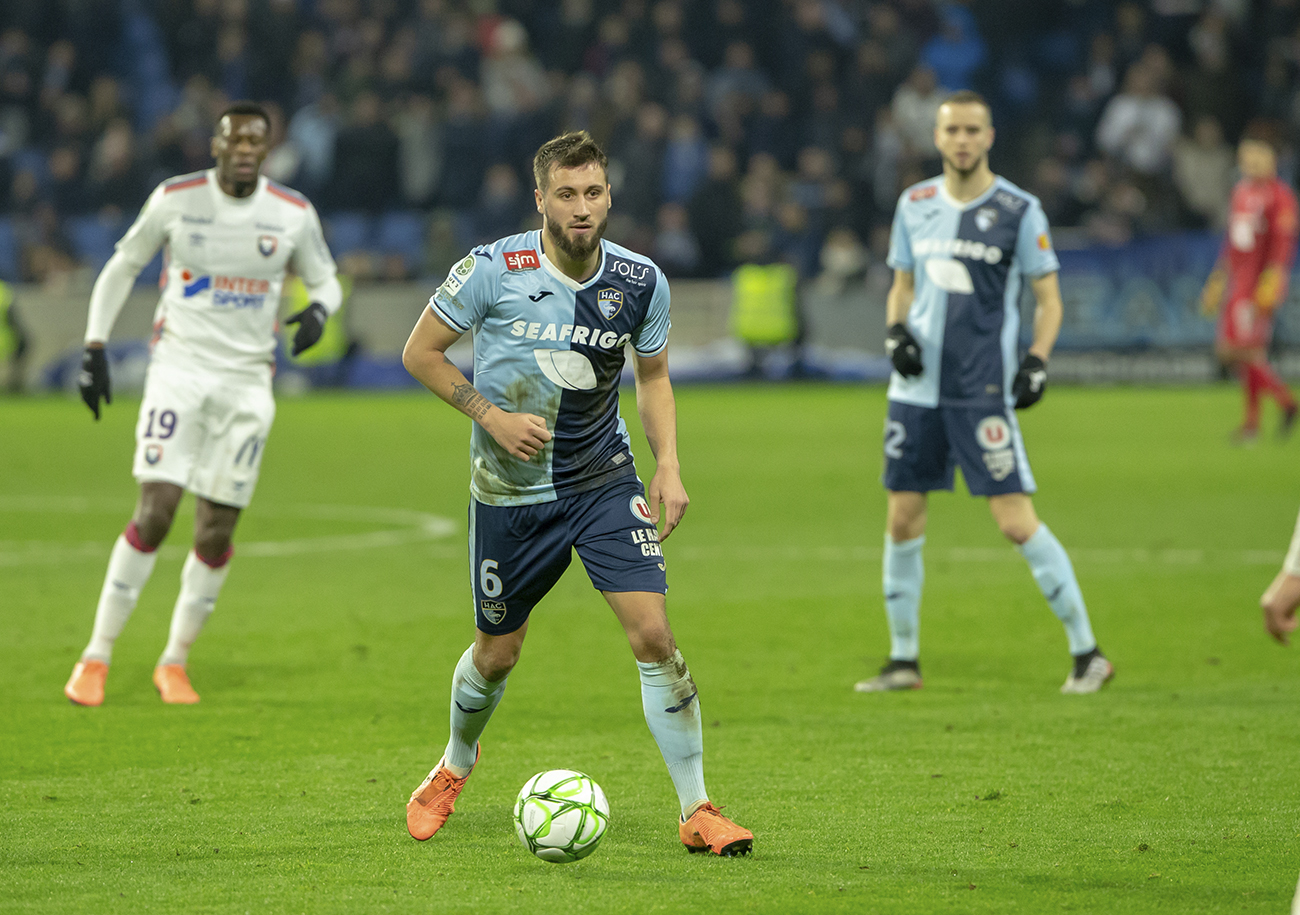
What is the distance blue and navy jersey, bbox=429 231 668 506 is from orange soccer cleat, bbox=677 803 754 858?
1.02m

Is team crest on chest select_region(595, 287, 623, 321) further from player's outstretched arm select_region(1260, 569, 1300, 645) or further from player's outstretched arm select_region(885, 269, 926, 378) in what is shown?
player's outstretched arm select_region(885, 269, 926, 378)

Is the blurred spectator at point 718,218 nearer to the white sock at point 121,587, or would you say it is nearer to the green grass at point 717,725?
the green grass at point 717,725

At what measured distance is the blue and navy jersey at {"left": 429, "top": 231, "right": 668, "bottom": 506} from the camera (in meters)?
5.09

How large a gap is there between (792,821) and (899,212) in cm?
341

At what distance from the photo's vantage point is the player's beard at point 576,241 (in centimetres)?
496

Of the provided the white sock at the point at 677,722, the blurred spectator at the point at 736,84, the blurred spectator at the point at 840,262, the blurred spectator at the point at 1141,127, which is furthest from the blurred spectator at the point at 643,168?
the white sock at the point at 677,722

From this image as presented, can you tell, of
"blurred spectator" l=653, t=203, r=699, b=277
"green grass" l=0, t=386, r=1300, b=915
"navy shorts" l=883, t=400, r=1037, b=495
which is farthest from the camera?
"blurred spectator" l=653, t=203, r=699, b=277

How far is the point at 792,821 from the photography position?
533 cm

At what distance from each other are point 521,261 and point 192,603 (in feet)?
10.1

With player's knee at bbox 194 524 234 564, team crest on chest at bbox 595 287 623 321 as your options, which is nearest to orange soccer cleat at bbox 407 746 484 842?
team crest on chest at bbox 595 287 623 321

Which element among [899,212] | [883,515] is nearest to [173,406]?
[899,212]

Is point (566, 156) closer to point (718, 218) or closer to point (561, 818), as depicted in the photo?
point (561, 818)

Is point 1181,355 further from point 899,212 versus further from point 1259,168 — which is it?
point 899,212

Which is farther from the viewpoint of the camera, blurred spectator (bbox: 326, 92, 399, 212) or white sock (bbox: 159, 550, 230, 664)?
blurred spectator (bbox: 326, 92, 399, 212)
